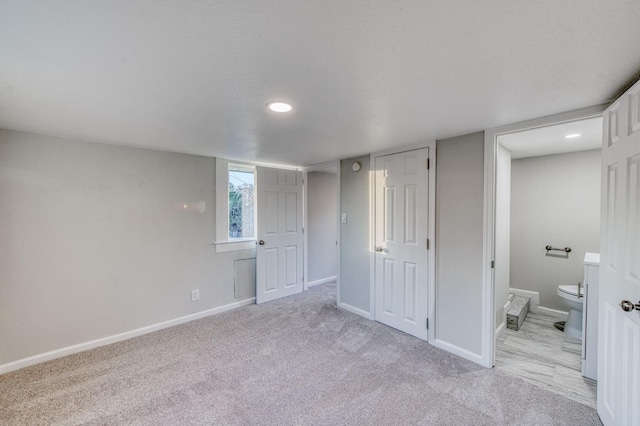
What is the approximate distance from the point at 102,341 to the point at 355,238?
3097 millimetres

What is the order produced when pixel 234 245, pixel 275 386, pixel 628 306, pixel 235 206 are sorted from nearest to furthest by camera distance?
pixel 628 306 → pixel 275 386 → pixel 234 245 → pixel 235 206

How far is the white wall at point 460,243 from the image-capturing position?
2557 mm

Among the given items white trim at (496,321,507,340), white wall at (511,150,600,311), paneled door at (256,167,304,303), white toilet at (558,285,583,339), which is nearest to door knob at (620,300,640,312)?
white trim at (496,321,507,340)

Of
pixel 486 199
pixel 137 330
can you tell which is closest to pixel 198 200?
pixel 137 330

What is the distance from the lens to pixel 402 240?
3.20 meters

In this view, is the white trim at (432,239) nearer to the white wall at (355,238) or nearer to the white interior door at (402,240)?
the white interior door at (402,240)

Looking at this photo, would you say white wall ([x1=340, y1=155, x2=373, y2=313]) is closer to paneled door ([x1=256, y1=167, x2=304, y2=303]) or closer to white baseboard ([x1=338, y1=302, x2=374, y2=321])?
white baseboard ([x1=338, y1=302, x2=374, y2=321])

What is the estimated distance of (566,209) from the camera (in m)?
3.57

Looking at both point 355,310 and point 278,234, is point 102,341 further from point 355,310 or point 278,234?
point 355,310

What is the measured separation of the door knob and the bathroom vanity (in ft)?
3.31

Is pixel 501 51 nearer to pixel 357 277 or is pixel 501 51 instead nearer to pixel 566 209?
pixel 357 277

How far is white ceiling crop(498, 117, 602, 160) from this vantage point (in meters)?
2.38

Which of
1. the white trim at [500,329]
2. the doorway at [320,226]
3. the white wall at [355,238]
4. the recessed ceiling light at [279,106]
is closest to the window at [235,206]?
the doorway at [320,226]

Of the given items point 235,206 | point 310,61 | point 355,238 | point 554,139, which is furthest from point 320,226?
point 310,61
